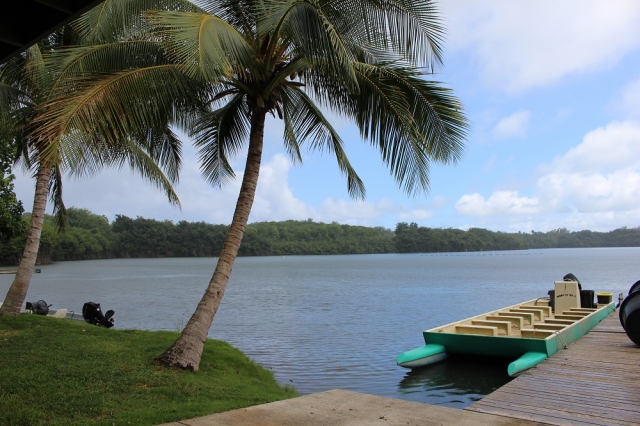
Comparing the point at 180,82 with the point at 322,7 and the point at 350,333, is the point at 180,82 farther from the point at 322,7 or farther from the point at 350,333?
the point at 350,333

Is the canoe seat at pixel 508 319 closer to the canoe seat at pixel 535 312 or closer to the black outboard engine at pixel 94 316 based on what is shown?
the canoe seat at pixel 535 312

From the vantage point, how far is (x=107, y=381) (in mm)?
6809

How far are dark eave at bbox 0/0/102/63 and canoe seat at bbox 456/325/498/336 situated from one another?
11.3 metres

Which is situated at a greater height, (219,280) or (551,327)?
(219,280)

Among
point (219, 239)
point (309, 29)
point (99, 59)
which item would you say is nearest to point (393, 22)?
point (309, 29)

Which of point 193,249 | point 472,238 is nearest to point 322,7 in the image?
point 193,249

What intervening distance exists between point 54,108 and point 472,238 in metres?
146

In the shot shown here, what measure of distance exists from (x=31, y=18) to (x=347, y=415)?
5013mm

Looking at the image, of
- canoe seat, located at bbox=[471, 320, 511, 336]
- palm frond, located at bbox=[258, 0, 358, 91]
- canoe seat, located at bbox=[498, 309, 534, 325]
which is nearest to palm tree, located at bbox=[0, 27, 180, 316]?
palm frond, located at bbox=[258, 0, 358, 91]

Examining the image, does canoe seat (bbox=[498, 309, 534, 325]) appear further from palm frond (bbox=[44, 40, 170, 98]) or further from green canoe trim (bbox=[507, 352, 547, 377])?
palm frond (bbox=[44, 40, 170, 98])

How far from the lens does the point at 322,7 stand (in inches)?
323

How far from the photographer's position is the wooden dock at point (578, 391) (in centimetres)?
610

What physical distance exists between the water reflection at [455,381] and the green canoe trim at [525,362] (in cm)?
105

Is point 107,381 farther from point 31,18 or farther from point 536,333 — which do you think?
point 536,333
